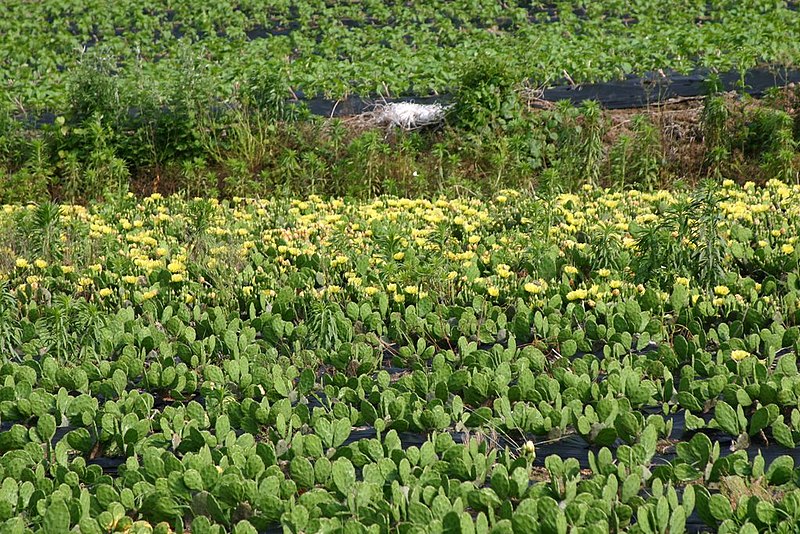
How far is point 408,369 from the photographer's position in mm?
5707

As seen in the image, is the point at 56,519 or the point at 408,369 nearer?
the point at 56,519

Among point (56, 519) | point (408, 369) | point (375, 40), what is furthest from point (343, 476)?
point (375, 40)

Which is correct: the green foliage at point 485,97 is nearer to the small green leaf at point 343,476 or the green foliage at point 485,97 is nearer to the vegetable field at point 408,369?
the vegetable field at point 408,369

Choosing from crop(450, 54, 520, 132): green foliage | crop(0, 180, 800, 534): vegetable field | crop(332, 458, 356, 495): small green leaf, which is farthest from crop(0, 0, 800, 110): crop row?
crop(332, 458, 356, 495): small green leaf

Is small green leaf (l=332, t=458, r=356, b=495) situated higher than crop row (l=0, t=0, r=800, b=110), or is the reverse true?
small green leaf (l=332, t=458, r=356, b=495)

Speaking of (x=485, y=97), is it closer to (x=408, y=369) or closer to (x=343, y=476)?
(x=408, y=369)

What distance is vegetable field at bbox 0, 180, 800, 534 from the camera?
4.11m

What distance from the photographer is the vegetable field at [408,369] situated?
4109mm

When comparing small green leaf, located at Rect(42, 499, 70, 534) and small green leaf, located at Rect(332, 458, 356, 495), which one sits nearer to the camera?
small green leaf, located at Rect(42, 499, 70, 534)

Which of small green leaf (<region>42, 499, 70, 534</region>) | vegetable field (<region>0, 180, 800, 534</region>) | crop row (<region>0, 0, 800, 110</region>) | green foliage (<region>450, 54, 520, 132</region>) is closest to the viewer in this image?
small green leaf (<region>42, 499, 70, 534</region>)

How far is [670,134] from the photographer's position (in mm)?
10406

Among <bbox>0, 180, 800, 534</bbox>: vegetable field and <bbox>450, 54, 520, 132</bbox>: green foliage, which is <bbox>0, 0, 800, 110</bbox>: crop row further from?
<bbox>0, 180, 800, 534</bbox>: vegetable field

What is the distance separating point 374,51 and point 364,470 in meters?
10.7

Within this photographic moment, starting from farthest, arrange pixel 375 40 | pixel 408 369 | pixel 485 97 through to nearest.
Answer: pixel 375 40 → pixel 485 97 → pixel 408 369
